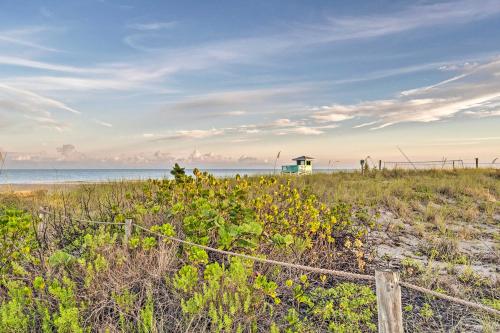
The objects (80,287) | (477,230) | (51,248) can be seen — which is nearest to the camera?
(80,287)

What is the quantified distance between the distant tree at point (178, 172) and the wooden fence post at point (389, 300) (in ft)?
12.0

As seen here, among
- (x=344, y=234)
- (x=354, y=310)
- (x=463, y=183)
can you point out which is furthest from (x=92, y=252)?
(x=463, y=183)

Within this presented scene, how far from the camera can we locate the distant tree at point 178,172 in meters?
5.56

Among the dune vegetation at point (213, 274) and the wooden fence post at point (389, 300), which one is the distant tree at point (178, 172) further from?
the wooden fence post at point (389, 300)

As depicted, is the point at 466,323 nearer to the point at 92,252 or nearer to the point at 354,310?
the point at 354,310

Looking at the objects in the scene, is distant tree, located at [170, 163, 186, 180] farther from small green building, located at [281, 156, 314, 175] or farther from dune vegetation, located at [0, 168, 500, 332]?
small green building, located at [281, 156, 314, 175]

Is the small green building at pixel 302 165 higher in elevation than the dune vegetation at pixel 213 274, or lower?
higher

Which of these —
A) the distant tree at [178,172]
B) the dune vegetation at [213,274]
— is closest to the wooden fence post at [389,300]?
the dune vegetation at [213,274]

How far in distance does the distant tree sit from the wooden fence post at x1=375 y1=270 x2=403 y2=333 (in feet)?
12.0

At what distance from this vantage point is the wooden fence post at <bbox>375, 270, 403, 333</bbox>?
2375 millimetres

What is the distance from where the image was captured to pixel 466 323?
416cm

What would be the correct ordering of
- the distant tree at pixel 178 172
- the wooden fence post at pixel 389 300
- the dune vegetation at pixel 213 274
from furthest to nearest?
the distant tree at pixel 178 172 → the dune vegetation at pixel 213 274 → the wooden fence post at pixel 389 300

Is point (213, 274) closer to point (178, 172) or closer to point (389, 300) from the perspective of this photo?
point (389, 300)

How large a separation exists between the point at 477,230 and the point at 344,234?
406 centimetres
